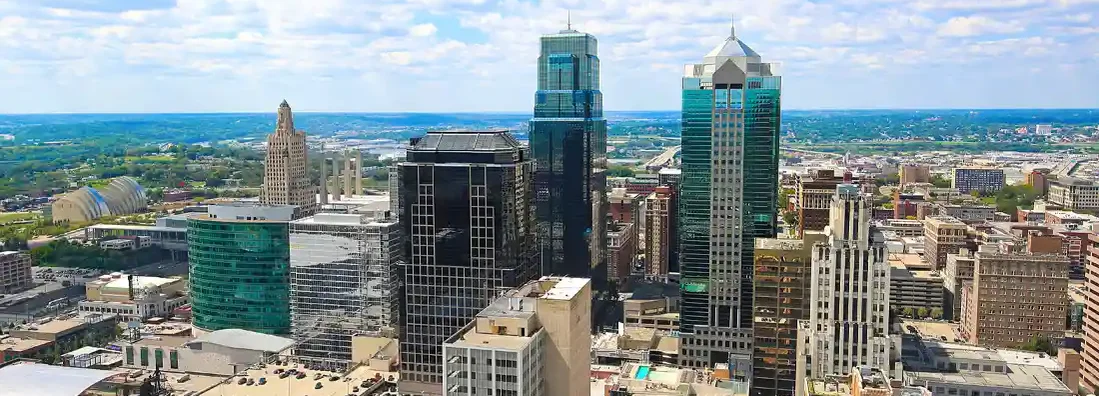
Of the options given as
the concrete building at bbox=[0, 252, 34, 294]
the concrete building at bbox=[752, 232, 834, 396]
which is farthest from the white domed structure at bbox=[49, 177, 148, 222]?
the concrete building at bbox=[752, 232, 834, 396]

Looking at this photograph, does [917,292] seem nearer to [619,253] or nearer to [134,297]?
[619,253]

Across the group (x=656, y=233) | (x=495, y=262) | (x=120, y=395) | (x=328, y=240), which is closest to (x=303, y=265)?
(x=328, y=240)

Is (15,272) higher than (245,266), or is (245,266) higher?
(245,266)

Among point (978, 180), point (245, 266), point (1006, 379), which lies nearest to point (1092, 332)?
point (1006, 379)

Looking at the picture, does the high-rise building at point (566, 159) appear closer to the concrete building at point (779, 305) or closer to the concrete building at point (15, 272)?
the concrete building at point (779, 305)

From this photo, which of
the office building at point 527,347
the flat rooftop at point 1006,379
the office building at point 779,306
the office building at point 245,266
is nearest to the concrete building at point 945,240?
the office building at point 779,306

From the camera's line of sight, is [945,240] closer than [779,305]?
No
